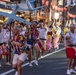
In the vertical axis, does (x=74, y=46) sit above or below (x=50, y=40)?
above

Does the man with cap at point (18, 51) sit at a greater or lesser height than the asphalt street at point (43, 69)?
greater

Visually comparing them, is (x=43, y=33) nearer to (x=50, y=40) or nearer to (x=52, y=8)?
(x=50, y=40)

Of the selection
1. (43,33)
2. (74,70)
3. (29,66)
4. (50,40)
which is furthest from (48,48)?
(74,70)

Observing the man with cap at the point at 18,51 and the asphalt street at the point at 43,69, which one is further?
the asphalt street at the point at 43,69

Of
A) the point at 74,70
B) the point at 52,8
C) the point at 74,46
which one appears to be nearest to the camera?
the point at 74,46

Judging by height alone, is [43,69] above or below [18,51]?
below

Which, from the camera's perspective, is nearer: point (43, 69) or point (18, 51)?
point (18, 51)

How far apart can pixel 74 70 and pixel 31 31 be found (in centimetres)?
237

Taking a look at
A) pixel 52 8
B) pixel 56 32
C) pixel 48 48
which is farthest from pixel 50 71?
pixel 52 8

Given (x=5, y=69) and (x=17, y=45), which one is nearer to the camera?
(x=17, y=45)

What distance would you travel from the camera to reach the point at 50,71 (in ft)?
44.1

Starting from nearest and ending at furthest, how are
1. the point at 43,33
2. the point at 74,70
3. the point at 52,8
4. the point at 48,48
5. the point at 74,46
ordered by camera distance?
the point at 74,46 → the point at 74,70 → the point at 43,33 → the point at 48,48 → the point at 52,8

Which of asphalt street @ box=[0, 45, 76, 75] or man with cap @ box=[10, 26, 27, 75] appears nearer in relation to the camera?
man with cap @ box=[10, 26, 27, 75]

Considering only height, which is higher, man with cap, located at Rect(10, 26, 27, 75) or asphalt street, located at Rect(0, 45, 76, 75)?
man with cap, located at Rect(10, 26, 27, 75)
